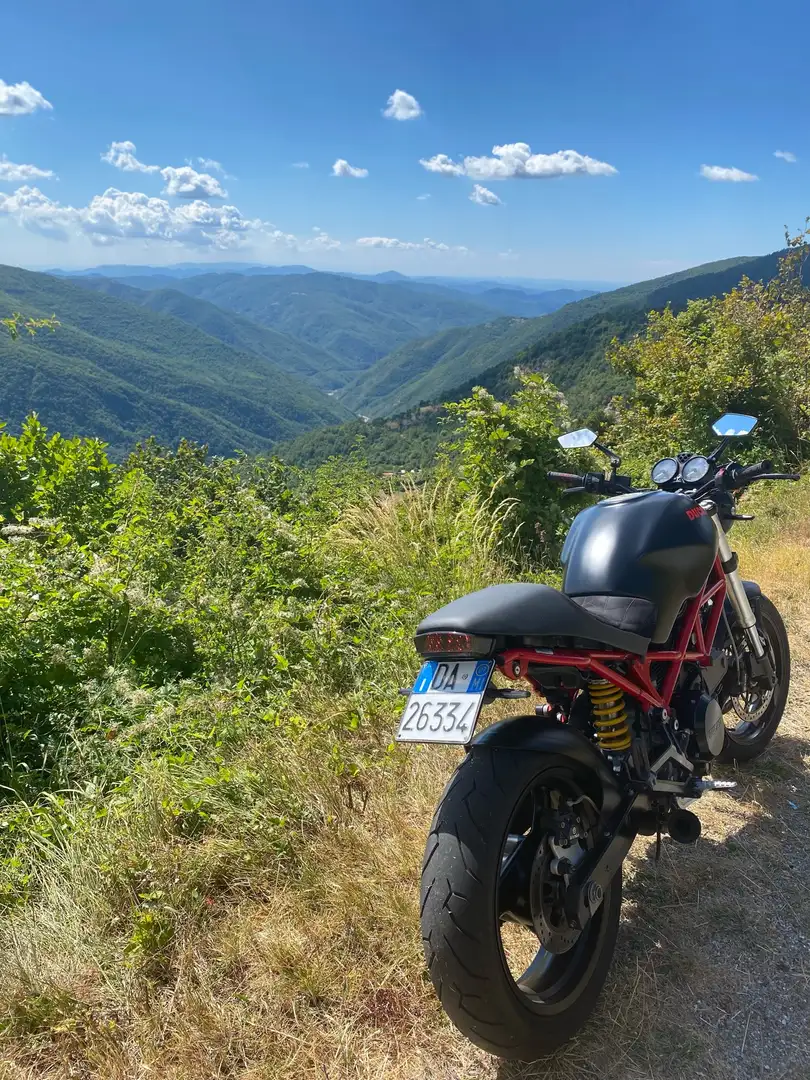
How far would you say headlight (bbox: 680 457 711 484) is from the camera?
262cm

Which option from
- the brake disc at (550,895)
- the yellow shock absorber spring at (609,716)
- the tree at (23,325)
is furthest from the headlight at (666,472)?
the tree at (23,325)

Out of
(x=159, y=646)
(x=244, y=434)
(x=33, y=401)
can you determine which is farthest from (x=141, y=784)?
(x=244, y=434)

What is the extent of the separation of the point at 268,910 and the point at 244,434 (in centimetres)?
19203

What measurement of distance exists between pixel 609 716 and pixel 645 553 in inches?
21.2

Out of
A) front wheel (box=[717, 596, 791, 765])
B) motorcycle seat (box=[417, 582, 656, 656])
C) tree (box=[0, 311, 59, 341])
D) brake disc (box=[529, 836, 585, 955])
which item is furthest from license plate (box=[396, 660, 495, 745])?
tree (box=[0, 311, 59, 341])

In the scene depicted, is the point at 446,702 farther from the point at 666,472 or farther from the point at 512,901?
the point at 666,472

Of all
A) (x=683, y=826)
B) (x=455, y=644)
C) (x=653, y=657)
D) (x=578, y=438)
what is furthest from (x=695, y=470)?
(x=455, y=644)

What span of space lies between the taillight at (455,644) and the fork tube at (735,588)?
1.25 m

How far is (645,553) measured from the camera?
2.16 metres

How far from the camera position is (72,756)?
315cm

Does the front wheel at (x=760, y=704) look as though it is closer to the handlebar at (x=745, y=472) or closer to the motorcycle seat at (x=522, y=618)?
the handlebar at (x=745, y=472)

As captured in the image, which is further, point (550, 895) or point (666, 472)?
point (666, 472)

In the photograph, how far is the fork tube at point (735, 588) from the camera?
8.66ft

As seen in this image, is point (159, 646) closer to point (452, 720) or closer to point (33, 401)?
point (452, 720)
